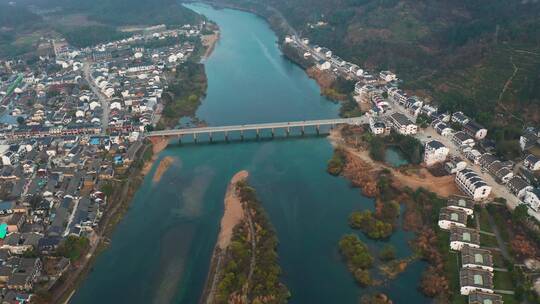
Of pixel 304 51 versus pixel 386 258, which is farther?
pixel 304 51

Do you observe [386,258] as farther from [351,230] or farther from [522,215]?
[522,215]

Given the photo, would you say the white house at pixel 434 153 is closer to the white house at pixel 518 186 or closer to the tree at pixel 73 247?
the white house at pixel 518 186

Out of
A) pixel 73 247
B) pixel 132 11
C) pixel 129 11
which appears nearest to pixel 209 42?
pixel 132 11

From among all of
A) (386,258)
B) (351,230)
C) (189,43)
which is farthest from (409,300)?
(189,43)

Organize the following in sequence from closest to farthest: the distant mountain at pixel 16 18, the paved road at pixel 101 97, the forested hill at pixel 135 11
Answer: the paved road at pixel 101 97, the distant mountain at pixel 16 18, the forested hill at pixel 135 11

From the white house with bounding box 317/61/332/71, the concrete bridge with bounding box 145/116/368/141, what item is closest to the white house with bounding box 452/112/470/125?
the concrete bridge with bounding box 145/116/368/141

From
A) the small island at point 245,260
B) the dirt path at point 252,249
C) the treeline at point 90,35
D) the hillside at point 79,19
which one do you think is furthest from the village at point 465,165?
the hillside at point 79,19
